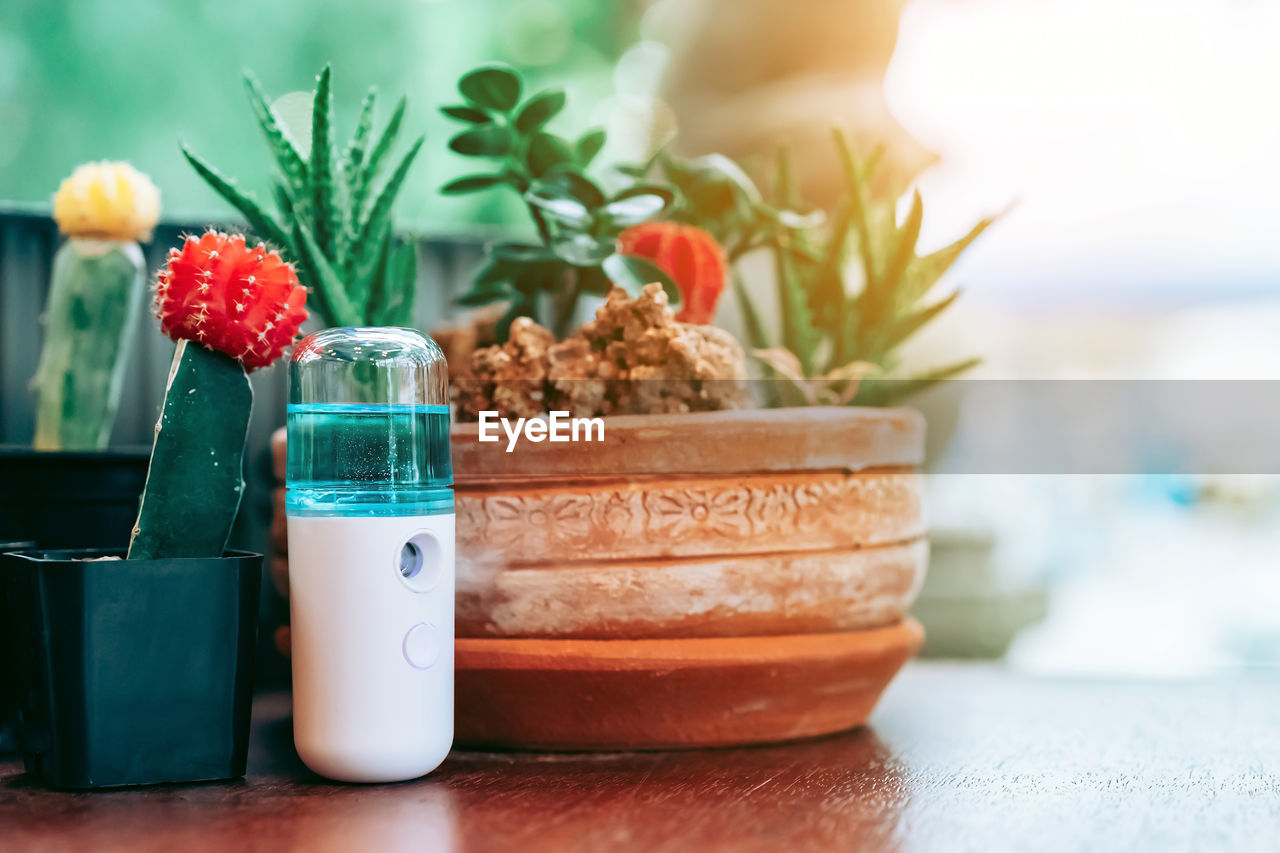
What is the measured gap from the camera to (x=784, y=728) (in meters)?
0.57

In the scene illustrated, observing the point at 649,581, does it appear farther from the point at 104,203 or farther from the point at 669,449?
the point at 104,203

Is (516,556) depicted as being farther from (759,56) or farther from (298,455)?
(759,56)

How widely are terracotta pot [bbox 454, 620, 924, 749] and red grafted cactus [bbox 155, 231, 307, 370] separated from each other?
0.20 meters

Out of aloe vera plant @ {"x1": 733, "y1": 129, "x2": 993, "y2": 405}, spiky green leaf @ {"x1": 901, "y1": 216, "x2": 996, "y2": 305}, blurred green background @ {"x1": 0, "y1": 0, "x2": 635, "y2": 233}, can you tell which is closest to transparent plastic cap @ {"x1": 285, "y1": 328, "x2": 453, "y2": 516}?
aloe vera plant @ {"x1": 733, "y1": 129, "x2": 993, "y2": 405}

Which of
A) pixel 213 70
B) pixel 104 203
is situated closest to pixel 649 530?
pixel 104 203

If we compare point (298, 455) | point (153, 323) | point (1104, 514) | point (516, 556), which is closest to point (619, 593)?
point (516, 556)

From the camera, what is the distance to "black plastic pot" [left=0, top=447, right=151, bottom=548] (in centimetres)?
60

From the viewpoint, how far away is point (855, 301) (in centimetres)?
70

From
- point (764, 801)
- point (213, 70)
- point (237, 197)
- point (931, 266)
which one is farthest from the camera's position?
point (213, 70)

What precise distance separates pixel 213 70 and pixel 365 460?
1.49 m

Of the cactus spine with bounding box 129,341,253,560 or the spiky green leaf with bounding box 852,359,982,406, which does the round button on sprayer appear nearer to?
the cactus spine with bounding box 129,341,253,560

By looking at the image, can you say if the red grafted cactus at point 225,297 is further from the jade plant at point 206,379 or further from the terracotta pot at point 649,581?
the terracotta pot at point 649,581

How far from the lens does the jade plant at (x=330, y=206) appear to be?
57 centimetres

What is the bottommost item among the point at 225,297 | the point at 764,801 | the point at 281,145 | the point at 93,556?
the point at 764,801
